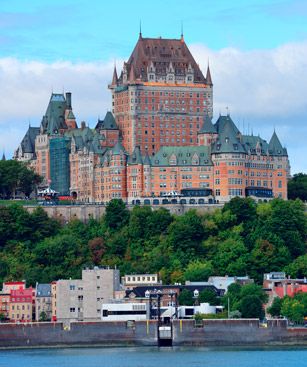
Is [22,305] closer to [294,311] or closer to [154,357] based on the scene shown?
[294,311]

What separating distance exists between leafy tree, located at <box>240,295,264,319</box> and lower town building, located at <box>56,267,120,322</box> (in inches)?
499

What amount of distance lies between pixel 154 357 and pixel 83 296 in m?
22.3

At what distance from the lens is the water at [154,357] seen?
15612 cm

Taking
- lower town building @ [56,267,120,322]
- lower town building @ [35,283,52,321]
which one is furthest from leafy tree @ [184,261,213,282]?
lower town building @ [35,283,52,321]

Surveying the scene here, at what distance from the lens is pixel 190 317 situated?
17850 cm

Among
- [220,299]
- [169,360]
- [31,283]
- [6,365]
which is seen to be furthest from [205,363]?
[31,283]

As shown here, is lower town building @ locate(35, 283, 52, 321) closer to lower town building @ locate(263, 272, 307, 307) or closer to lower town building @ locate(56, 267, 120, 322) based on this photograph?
lower town building @ locate(56, 267, 120, 322)

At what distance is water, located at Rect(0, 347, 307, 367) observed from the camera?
156 metres

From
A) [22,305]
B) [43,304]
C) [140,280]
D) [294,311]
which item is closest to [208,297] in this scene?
[294,311]

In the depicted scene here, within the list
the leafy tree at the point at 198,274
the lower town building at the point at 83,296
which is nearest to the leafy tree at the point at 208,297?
the lower town building at the point at 83,296

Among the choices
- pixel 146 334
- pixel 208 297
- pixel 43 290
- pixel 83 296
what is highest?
pixel 43 290

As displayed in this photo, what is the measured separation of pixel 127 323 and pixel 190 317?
743cm

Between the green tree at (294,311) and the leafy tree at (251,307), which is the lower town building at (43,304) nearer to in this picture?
the leafy tree at (251,307)

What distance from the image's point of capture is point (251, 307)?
18012 cm
